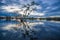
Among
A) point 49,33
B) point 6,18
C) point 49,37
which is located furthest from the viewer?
point 6,18

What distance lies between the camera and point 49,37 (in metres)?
14.2

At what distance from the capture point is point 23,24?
33.0ft

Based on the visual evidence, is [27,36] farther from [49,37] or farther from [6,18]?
[6,18]

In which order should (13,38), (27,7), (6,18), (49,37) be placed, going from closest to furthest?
(27,7)
(13,38)
(49,37)
(6,18)

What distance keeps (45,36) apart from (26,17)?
527 cm

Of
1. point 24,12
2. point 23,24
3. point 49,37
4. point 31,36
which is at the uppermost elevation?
point 24,12

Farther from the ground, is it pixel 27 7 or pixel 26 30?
pixel 27 7

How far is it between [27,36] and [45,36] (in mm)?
5009

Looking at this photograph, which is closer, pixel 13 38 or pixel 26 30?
pixel 26 30

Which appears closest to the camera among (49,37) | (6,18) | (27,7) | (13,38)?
(27,7)

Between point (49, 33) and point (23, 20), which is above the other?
point (23, 20)

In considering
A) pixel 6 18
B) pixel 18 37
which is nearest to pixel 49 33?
pixel 18 37

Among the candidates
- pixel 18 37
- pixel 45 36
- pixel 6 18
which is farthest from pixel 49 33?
pixel 6 18

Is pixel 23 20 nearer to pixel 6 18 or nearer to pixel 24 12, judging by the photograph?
pixel 24 12
